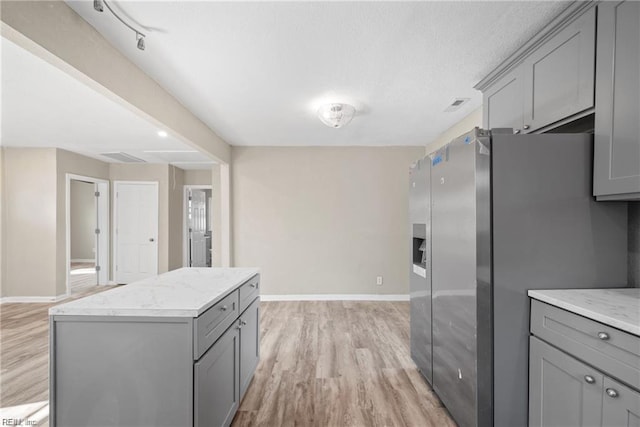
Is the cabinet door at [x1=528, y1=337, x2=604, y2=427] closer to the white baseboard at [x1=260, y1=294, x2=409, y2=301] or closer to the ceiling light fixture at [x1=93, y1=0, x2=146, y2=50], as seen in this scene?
the ceiling light fixture at [x1=93, y1=0, x2=146, y2=50]

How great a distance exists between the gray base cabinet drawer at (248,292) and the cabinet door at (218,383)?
0.73ft

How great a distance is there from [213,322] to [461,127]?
3.55 m

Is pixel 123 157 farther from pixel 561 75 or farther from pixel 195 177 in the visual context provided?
pixel 561 75

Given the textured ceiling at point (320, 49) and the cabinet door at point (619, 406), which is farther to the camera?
the textured ceiling at point (320, 49)

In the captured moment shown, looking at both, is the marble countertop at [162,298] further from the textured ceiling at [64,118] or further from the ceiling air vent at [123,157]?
the ceiling air vent at [123,157]

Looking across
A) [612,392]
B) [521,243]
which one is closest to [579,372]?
[612,392]

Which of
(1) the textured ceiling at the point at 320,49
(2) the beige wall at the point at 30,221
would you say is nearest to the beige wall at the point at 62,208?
(2) the beige wall at the point at 30,221

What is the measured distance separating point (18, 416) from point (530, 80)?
4.12 m

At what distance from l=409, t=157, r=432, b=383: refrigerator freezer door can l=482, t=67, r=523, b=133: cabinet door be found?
0.62m

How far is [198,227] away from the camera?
7410mm

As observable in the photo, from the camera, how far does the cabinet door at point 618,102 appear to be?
1357mm

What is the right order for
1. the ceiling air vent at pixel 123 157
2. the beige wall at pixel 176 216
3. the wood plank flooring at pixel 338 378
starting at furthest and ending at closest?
the beige wall at pixel 176 216 < the ceiling air vent at pixel 123 157 < the wood plank flooring at pixel 338 378

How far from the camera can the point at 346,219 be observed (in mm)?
4953

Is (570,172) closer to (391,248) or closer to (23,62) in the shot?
(391,248)
